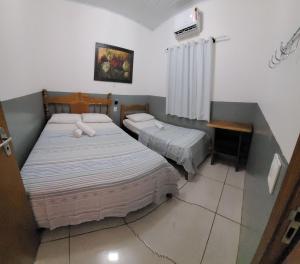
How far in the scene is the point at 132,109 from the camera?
3660mm

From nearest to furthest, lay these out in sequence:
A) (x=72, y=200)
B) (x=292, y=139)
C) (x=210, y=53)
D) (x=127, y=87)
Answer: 1. (x=292, y=139)
2. (x=72, y=200)
3. (x=210, y=53)
4. (x=127, y=87)

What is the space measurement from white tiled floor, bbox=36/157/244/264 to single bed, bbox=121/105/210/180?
534 mm

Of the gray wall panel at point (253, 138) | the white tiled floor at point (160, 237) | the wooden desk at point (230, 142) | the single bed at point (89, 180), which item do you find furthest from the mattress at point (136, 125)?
the white tiled floor at point (160, 237)

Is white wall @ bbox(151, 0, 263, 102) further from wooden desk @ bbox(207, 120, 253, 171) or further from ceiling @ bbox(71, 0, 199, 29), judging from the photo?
wooden desk @ bbox(207, 120, 253, 171)

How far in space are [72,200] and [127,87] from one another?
2.90 metres

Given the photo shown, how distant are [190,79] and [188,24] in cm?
96

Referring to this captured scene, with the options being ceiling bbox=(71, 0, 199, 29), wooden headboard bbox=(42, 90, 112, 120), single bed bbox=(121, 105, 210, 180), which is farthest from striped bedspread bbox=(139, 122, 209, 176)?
ceiling bbox=(71, 0, 199, 29)

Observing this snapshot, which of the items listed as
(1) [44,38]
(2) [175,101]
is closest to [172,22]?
(2) [175,101]

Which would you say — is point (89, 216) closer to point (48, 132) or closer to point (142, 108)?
point (48, 132)

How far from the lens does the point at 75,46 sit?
271 centimetres

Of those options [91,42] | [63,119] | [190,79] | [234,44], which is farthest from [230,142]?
[91,42]

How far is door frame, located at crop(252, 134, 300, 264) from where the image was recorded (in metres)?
0.35

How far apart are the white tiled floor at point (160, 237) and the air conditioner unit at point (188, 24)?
9.43 ft

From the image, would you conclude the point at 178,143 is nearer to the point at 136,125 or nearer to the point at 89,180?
the point at 136,125
